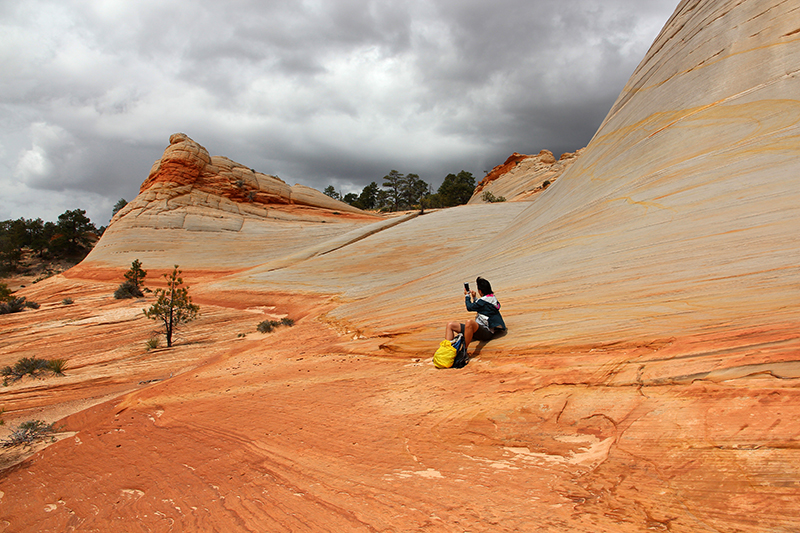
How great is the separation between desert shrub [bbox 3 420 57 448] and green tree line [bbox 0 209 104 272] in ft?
186

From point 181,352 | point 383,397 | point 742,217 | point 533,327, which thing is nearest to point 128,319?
point 181,352

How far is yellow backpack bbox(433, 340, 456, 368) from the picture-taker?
5984mm

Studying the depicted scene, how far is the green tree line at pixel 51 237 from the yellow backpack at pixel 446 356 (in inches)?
2389

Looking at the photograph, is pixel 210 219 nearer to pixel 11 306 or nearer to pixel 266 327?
pixel 11 306

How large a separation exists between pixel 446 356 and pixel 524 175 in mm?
52401

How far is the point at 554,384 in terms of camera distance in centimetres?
436

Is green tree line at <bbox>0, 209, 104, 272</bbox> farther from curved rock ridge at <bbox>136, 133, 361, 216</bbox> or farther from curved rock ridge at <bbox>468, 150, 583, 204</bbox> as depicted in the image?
curved rock ridge at <bbox>468, 150, 583, 204</bbox>

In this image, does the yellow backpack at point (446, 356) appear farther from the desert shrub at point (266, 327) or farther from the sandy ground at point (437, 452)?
the desert shrub at point (266, 327)

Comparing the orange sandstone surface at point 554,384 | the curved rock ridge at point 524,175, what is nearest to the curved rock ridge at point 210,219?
the orange sandstone surface at point 554,384

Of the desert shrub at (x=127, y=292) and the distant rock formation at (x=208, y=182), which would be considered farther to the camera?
the distant rock formation at (x=208, y=182)

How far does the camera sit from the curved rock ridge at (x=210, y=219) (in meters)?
29.9

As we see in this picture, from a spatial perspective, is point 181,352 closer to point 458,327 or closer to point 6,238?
point 458,327

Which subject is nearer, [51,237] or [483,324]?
[483,324]

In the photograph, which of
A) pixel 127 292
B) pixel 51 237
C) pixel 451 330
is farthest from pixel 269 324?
pixel 51 237
